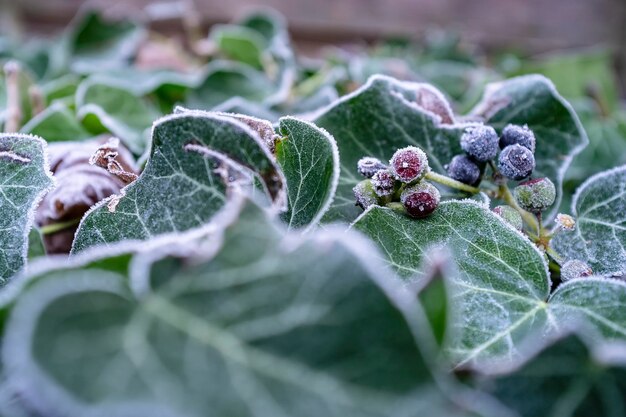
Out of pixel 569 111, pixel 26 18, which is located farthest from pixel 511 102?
pixel 26 18

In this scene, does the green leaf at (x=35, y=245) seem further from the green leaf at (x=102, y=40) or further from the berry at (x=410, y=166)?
the green leaf at (x=102, y=40)

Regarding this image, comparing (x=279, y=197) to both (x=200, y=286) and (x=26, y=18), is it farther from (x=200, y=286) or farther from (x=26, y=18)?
(x=26, y=18)

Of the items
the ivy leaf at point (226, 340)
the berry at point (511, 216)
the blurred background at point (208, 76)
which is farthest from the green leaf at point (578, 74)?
the ivy leaf at point (226, 340)

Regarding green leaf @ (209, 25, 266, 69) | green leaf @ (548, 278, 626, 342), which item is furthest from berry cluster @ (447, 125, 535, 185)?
green leaf @ (209, 25, 266, 69)

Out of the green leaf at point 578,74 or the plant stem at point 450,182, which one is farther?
the green leaf at point 578,74

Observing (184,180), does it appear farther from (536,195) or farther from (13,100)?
(13,100)

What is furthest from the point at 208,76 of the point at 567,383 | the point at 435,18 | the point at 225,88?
the point at 435,18

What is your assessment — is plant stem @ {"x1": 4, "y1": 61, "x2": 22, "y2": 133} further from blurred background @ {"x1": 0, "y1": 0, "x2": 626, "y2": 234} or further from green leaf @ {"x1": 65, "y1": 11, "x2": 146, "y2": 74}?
green leaf @ {"x1": 65, "y1": 11, "x2": 146, "y2": 74}
